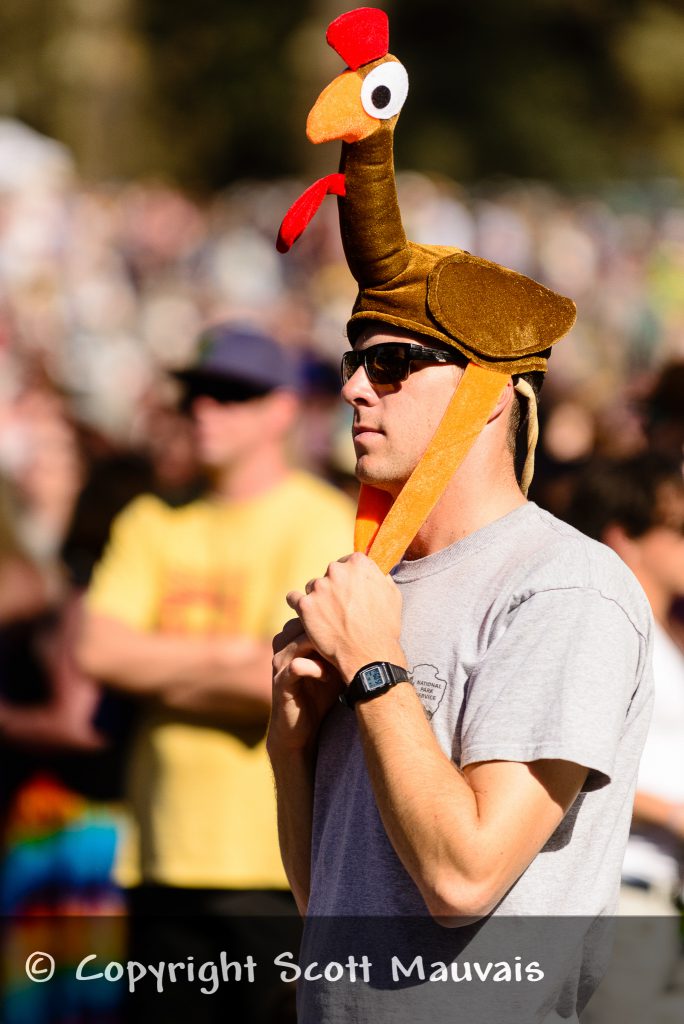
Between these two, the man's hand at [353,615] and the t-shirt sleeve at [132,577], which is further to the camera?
the t-shirt sleeve at [132,577]

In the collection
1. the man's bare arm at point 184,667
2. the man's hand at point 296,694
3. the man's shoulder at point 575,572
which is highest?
the man's bare arm at point 184,667

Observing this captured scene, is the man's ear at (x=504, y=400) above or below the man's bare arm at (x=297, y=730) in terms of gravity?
above

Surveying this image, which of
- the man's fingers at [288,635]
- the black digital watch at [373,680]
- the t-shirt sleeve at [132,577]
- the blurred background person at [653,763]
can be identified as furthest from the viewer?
the t-shirt sleeve at [132,577]

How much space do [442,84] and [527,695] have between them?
2808 centimetres

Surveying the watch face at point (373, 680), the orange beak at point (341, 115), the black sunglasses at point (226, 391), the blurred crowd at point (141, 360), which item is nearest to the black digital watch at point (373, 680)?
the watch face at point (373, 680)

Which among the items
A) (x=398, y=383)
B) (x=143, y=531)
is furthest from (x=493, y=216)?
(x=398, y=383)

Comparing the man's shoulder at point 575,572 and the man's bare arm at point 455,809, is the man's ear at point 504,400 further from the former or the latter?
the man's bare arm at point 455,809

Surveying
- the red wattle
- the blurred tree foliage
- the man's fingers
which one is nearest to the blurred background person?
the man's fingers

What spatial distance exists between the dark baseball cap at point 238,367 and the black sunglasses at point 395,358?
8.07ft

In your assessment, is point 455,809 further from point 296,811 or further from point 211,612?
point 211,612

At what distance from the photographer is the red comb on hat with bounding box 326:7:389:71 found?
2520 mm

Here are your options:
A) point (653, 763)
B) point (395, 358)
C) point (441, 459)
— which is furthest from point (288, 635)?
point (653, 763)

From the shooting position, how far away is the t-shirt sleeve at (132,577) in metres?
4.93

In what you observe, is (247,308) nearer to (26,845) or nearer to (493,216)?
(493,216)
